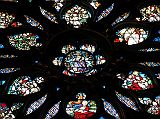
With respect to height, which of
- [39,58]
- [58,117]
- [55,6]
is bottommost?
[58,117]

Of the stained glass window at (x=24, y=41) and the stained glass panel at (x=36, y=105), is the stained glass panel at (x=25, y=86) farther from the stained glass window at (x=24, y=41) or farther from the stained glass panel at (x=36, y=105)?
the stained glass window at (x=24, y=41)

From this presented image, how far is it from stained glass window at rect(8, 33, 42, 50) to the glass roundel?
907mm

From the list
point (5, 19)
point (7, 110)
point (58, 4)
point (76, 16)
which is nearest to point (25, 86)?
point (7, 110)

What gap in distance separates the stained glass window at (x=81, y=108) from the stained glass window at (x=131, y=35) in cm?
213

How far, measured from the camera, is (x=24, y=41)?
54.5ft

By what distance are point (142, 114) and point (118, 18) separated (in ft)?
11.6

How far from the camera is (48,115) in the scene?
14.5 m

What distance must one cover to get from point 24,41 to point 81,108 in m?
2.79

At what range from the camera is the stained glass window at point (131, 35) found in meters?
16.5

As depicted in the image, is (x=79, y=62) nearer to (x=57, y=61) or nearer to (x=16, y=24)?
(x=57, y=61)

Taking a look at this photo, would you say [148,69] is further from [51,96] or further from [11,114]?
[11,114]

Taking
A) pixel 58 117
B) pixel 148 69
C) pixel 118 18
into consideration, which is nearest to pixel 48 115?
pixel 58 117

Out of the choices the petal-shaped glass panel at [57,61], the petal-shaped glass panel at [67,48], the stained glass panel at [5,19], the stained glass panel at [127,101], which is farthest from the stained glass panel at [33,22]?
the stained glass panel at [127,101]

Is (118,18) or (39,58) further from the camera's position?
(118,18)
